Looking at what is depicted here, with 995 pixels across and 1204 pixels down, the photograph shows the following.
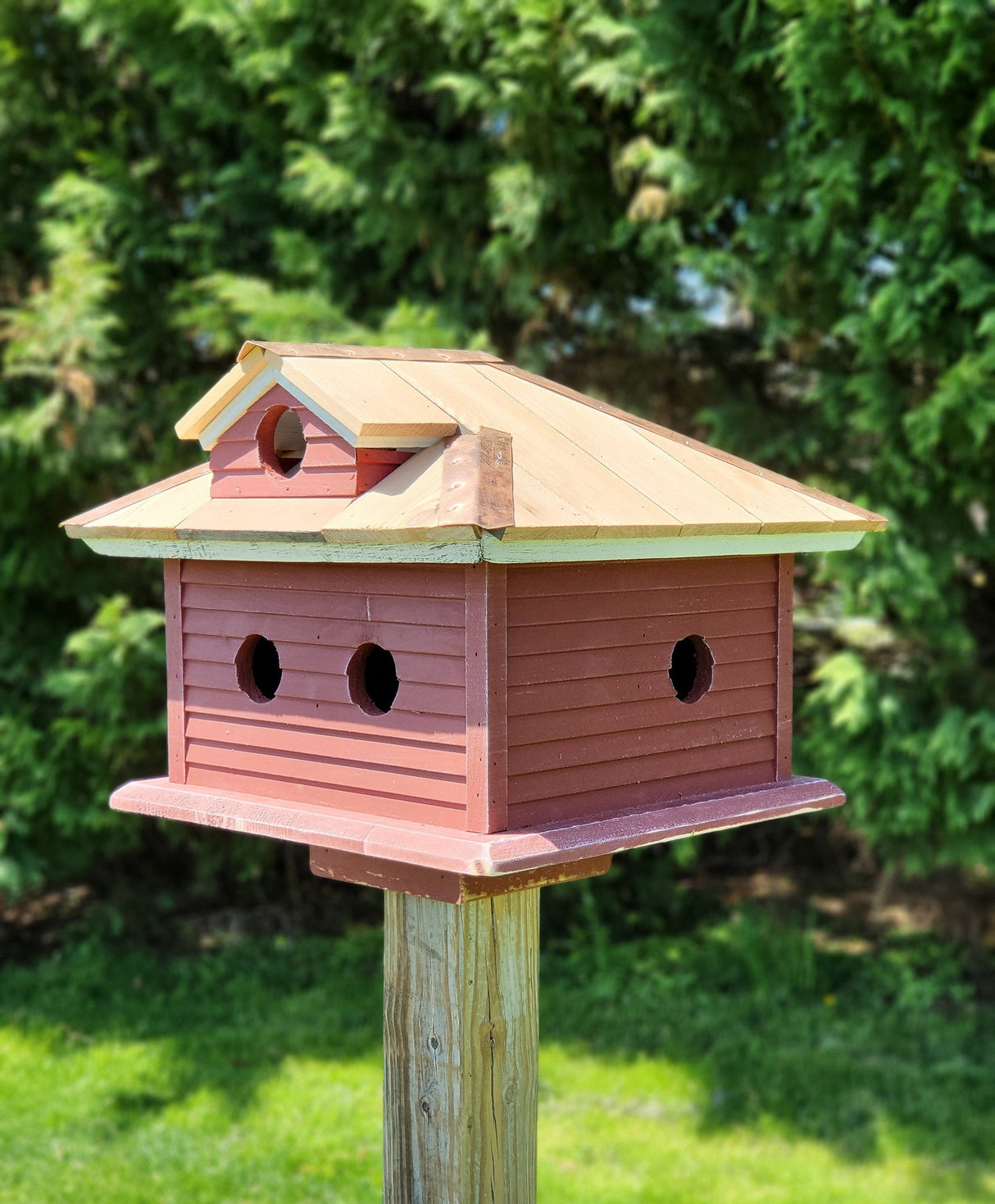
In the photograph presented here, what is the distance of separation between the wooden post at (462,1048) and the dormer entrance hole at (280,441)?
0.77 m

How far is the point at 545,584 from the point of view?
1.98m

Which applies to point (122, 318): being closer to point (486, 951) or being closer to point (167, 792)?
point (167, 792)

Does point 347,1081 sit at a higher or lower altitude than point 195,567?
lower

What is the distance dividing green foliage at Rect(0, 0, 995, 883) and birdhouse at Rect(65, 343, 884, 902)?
250 centimetres

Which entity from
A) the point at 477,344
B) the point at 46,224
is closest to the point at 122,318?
the point at 46,224

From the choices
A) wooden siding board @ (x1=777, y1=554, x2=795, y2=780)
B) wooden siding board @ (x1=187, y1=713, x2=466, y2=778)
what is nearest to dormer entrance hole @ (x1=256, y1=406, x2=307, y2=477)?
wooden siding board @ (x1=187, y1=713, x2=466, y2=778)

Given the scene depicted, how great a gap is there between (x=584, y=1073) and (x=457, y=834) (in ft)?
11.8

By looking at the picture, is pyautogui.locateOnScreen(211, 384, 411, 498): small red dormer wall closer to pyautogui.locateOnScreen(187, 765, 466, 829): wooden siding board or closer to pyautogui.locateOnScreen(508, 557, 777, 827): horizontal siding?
pyautogui.locateOnScreen(508, 557, 777, 827): horizontal siding

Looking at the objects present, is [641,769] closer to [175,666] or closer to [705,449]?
[705,449]

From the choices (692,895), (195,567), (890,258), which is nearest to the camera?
(195,567)

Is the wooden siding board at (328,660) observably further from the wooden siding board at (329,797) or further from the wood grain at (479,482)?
the wood grain at (479,482)

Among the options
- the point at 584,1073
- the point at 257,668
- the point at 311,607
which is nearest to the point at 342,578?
the point at 311,607

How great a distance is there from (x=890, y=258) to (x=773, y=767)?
3.01m

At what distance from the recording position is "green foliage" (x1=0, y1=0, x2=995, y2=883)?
461cm
